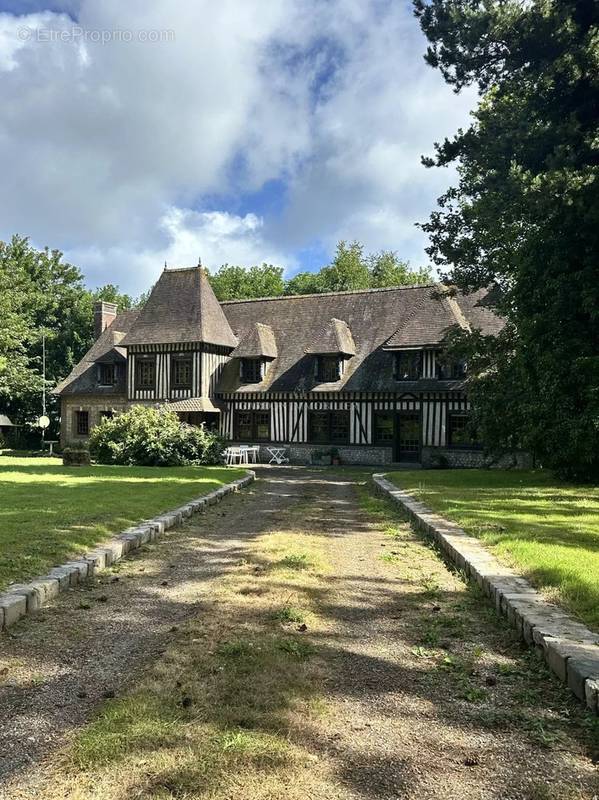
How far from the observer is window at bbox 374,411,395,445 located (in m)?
25.7

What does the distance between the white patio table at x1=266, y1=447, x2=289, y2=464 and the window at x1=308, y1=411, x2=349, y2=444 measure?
135cm

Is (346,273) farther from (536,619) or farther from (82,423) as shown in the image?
(536,619)

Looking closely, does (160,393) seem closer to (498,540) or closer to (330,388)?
A: (330,388)

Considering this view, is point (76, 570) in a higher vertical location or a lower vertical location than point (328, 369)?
lower

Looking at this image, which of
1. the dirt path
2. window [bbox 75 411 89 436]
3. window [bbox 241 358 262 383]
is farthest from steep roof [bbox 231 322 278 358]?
the dirt path

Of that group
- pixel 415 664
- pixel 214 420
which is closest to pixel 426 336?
pixel 214 420

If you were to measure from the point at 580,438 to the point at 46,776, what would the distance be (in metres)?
12.5

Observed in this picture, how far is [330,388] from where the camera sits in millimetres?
26219

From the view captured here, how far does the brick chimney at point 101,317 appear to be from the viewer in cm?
3659

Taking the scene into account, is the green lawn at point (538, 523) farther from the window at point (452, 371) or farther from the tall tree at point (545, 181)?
the window at point (452, 371)

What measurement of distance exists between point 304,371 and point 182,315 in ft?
20.9

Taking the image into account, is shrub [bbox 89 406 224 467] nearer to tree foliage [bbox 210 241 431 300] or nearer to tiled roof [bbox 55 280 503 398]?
tiled roof [bbox 55 280 503 398]

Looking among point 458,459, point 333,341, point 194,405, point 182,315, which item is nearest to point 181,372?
point 194,405

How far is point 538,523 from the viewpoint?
8539 mm
